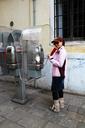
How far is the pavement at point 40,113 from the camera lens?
386 centimetres

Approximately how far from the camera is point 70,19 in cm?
579

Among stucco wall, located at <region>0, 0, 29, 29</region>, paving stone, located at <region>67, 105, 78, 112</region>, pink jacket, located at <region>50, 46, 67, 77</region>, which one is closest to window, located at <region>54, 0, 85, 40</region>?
stucco wall, located at <region>0, 0, 29, 29</region>

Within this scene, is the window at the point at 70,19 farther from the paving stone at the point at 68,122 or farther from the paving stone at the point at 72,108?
the paving stone at the point at 68,122

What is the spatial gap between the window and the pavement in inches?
73.8

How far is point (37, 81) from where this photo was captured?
20.8ft

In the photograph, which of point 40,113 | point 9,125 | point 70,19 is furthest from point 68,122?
point 70,19

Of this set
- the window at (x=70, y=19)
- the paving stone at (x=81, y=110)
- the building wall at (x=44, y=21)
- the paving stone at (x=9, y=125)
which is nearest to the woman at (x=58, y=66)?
the paving stone at (x=81, y=110)

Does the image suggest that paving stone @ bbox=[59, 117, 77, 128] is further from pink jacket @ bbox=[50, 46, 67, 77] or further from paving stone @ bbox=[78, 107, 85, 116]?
pink jacket @ bbox=[50, 46, 67, 77]

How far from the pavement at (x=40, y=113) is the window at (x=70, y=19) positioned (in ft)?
6.15

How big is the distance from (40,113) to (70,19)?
302 cm

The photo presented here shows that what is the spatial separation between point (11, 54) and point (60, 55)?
120 cm

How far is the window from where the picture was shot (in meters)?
5.66

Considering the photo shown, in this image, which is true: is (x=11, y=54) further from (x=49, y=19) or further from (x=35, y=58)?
(x=49, y=19)

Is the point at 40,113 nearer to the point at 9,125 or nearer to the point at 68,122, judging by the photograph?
the point at 68,122
